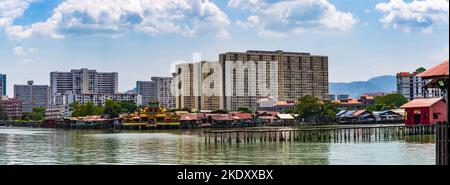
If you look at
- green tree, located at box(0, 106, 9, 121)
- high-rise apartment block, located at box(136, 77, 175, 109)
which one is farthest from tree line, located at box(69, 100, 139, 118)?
high-rise apartment block, located at box(136, 77, 175, 109)

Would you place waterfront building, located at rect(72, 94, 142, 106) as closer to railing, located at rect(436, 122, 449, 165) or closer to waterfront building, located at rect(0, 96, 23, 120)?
waterfront building, located at rect(0, 96, 23, 120)

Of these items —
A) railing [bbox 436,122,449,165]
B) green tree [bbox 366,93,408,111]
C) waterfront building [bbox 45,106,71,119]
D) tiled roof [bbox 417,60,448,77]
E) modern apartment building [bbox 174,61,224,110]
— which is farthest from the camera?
waterfront building [bbox 45,106,71,119]

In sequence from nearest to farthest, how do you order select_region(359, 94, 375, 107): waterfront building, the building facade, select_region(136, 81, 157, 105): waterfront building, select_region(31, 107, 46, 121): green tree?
select_region(359, 94, 375, 107): waterfront building
select_region(31, 107, 46, 121): green tree
the building facade
select_region(136, 81, 157, 105): waterfront building

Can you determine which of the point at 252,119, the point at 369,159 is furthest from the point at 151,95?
the point at 369,159

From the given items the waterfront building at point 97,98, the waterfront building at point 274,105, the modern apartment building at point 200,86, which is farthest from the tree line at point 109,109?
the waterfront building at point 274,105

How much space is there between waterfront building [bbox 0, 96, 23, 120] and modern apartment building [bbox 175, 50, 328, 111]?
3454 centimetres

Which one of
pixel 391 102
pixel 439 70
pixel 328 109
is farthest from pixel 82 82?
pixel 439 70

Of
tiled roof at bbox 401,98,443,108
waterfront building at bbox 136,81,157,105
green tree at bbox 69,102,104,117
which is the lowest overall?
green tree at bbox 69,102,104,117

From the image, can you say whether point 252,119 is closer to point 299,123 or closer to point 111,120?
point 299,123

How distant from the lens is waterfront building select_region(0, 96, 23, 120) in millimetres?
114875

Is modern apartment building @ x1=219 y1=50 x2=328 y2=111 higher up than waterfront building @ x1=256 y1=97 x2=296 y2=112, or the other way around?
modern apartment building @ x1=219 y1=50 x2=328 y2=111

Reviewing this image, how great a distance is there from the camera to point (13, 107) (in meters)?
119
